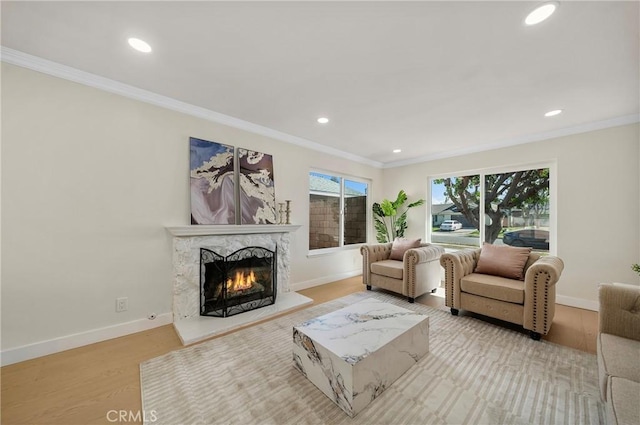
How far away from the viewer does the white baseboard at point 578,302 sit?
3082 mm

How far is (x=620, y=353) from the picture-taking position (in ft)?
4.43

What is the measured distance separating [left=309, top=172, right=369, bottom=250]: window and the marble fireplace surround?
4.17 feet

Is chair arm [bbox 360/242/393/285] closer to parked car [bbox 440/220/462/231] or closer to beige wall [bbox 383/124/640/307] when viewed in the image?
parked car [bbox 440/220/462/231]

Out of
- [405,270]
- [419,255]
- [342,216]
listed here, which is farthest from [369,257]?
[342,216]

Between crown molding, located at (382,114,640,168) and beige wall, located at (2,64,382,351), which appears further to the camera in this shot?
crown molding, located at (382,114,640,168)

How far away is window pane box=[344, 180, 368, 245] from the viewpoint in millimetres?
4836

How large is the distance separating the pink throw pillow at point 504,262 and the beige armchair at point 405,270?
671mm

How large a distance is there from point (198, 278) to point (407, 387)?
231 cm

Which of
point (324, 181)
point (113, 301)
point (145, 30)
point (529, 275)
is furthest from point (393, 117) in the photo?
point (113, 301)

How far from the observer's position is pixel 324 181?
4.39 metres

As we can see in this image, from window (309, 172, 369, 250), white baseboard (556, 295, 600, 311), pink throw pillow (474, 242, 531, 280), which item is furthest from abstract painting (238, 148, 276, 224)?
white baseboard (556, 295, 600, 311)

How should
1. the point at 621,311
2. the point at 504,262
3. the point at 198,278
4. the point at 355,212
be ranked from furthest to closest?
the point at 355,212, the point at 504,262, the point at 198,278, the point at 621,311

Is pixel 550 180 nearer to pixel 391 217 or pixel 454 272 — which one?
pixel 454 272

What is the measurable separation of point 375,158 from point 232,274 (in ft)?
11.8
